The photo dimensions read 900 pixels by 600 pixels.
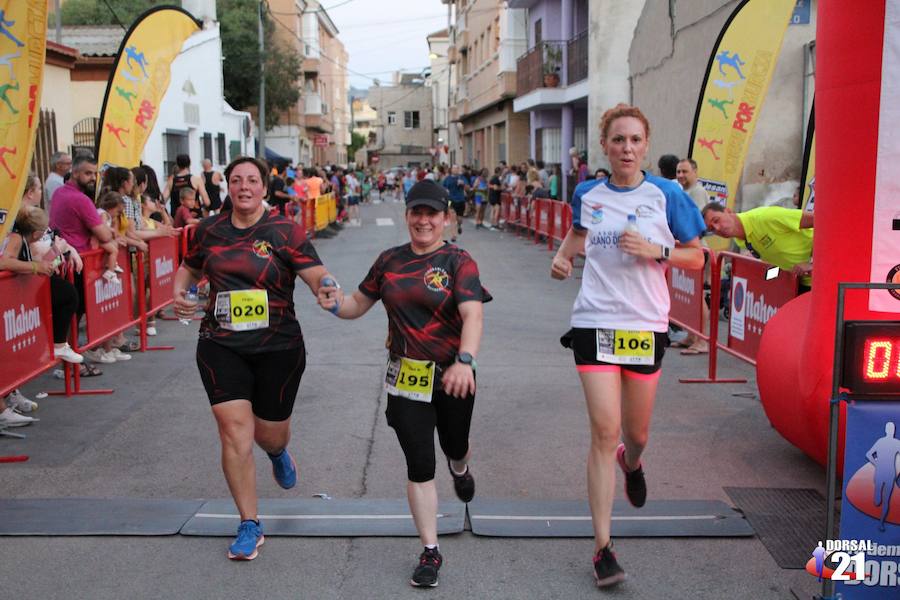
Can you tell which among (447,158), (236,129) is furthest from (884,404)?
(447,158)

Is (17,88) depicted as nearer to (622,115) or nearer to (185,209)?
(622,115)

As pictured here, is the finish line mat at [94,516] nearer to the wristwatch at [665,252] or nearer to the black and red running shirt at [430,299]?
the black and red running shirt at [430,299]

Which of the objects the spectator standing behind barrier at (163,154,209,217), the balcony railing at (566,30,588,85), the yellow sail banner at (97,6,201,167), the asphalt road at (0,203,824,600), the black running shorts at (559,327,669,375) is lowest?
the asphalt road at (0,203,824,600)

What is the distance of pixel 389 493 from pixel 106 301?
451 centimetres

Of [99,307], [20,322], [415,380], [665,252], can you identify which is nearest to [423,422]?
[415,380]

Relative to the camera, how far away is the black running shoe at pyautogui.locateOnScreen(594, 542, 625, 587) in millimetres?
4273

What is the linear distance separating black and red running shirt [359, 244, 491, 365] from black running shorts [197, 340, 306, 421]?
0.71 metres

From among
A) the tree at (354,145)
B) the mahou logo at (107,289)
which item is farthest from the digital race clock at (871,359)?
the tree at (354,145)

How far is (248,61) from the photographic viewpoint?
41719 millimetres

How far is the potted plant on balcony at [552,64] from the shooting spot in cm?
3016

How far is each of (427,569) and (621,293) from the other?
59.5 inches

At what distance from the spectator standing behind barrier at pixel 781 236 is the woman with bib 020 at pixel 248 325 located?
2967 millimetres

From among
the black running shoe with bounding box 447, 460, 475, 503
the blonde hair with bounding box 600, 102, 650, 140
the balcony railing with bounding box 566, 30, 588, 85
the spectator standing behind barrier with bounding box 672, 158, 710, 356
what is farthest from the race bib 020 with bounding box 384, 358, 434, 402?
the balcony railing with bounding box 566, 30, 588, 85

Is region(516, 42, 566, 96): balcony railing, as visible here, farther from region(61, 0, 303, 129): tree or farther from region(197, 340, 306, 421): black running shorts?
region(197, 340, 306, 421): black running shorts
